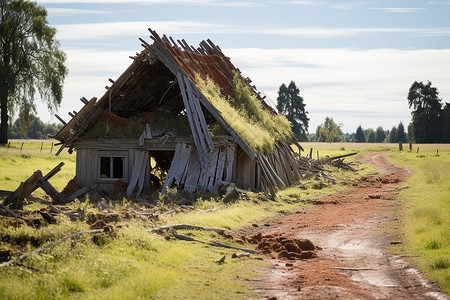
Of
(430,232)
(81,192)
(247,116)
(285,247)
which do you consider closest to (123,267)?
(285,247)

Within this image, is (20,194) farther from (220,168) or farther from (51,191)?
(220,168)

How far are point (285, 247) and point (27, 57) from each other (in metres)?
39.3

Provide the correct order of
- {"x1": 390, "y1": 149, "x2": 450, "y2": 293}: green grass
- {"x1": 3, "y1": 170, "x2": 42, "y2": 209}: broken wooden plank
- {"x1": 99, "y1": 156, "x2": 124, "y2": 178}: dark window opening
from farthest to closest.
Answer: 1. {"x1": 99, "y1": 156, "x2": 124, "y2": 178}: dark window opening
2. {"x1": 3, "y1": 170, "x2": 42, "y2": 209}: broken wooden plank
3. {"x1": 390, "y1": 149, "x2": 450, "y2": 293}: green grass

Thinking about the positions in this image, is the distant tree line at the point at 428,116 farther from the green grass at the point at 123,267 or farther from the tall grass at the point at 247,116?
the green grass at the point at 123,267

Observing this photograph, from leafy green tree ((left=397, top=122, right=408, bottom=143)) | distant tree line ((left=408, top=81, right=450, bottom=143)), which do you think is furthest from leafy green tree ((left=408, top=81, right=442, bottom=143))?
leafy green tree ((left=397, top=122, right=408, bottom=143))

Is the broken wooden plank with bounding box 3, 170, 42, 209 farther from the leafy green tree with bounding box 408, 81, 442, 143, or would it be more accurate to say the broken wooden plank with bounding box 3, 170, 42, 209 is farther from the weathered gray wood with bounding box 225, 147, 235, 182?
the leafy green tree with bounding box 408, 81, 442, 143

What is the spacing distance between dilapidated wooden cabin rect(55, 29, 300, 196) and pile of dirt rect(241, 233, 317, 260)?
7.52 metres

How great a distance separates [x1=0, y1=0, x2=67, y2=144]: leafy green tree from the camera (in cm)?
4525

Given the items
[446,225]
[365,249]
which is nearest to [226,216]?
[365,249]

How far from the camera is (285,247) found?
11875 mm

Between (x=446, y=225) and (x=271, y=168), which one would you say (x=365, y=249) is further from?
(x=271, y=168)

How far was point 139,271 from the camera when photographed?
30.4 ft

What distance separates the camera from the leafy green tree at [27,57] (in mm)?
45250

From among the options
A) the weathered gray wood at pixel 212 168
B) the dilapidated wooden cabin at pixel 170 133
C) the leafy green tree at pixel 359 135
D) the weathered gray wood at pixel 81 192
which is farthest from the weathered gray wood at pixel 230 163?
the leafy green tree at pixel 359 135
